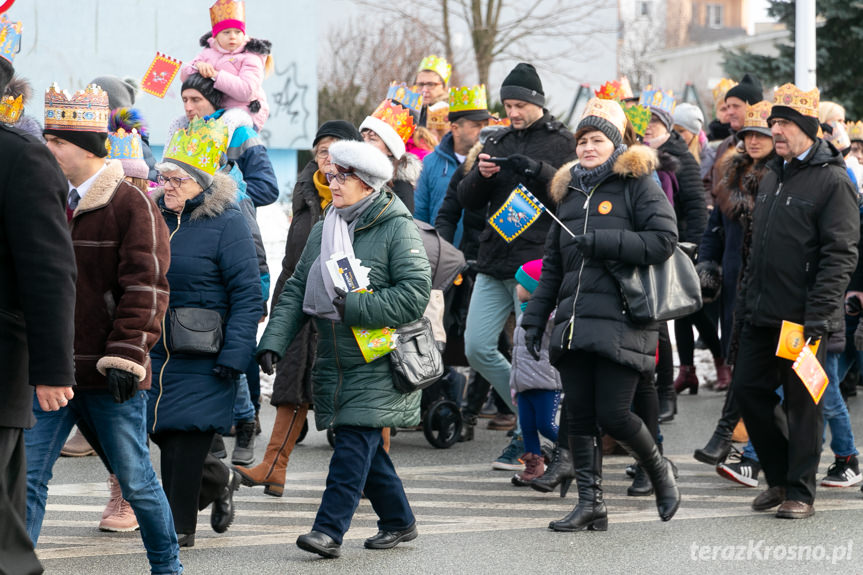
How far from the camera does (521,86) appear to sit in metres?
8.40

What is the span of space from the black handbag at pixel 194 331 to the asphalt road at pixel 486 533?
0.94 metres

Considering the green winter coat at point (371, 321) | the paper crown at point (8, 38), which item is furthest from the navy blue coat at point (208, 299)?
the paper crown at point (8, 38)

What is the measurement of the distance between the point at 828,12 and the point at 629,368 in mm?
15510

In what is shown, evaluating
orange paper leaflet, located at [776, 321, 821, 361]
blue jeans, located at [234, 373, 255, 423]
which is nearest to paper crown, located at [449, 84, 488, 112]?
blue jeans, located at [234, 373, 255, 423]

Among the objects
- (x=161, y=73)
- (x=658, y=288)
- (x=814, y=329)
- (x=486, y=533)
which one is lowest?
(x=486, y=533)

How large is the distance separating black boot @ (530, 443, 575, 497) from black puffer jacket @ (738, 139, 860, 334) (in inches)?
51.7

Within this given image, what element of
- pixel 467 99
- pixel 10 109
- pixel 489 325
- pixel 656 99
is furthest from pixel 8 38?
pixel 656 99

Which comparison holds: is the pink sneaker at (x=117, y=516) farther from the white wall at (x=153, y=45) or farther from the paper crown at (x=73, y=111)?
the white wall at (x=153, y=45)

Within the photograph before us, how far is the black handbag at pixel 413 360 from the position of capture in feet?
20.5

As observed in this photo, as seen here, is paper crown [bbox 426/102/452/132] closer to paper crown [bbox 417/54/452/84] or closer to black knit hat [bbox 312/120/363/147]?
paper crown [bbox 417/54/452/84]

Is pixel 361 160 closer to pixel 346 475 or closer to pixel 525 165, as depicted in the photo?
pixel 346 475

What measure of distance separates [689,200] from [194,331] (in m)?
4.82

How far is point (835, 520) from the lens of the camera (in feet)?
23.1

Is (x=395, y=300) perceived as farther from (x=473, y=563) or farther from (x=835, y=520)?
(x=835, y=520)
